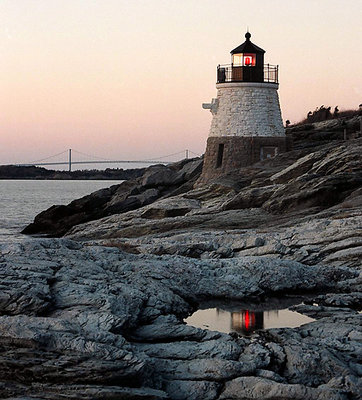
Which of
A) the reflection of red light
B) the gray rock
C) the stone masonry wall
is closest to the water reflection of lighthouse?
the reflection of red light

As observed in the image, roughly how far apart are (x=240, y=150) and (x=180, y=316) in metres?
27.5

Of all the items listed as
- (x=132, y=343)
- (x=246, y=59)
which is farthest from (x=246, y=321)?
(x=246, y=59)

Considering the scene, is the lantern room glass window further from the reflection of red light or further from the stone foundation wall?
the reflection of red light

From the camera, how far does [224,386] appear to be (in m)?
12.1

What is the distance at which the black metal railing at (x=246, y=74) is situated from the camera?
42.3m

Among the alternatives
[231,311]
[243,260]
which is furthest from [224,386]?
[243,260]

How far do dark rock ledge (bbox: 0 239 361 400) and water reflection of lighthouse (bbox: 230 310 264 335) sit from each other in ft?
3.35

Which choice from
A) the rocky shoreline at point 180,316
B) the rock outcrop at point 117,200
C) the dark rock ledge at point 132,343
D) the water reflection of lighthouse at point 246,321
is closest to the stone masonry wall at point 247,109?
the rock outcrop at point 117,200

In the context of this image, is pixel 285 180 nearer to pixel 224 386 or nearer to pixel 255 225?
pixel 255 225

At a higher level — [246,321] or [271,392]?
[246,321]

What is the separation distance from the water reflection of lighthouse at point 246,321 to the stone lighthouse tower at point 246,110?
26094mm

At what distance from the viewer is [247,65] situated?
4231 centimetres

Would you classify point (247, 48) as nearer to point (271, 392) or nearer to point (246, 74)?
point (246, 74)

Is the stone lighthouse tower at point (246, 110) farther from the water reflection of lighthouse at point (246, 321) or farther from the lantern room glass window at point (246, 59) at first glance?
the water reflection of lighthouse at point (246, 321)
